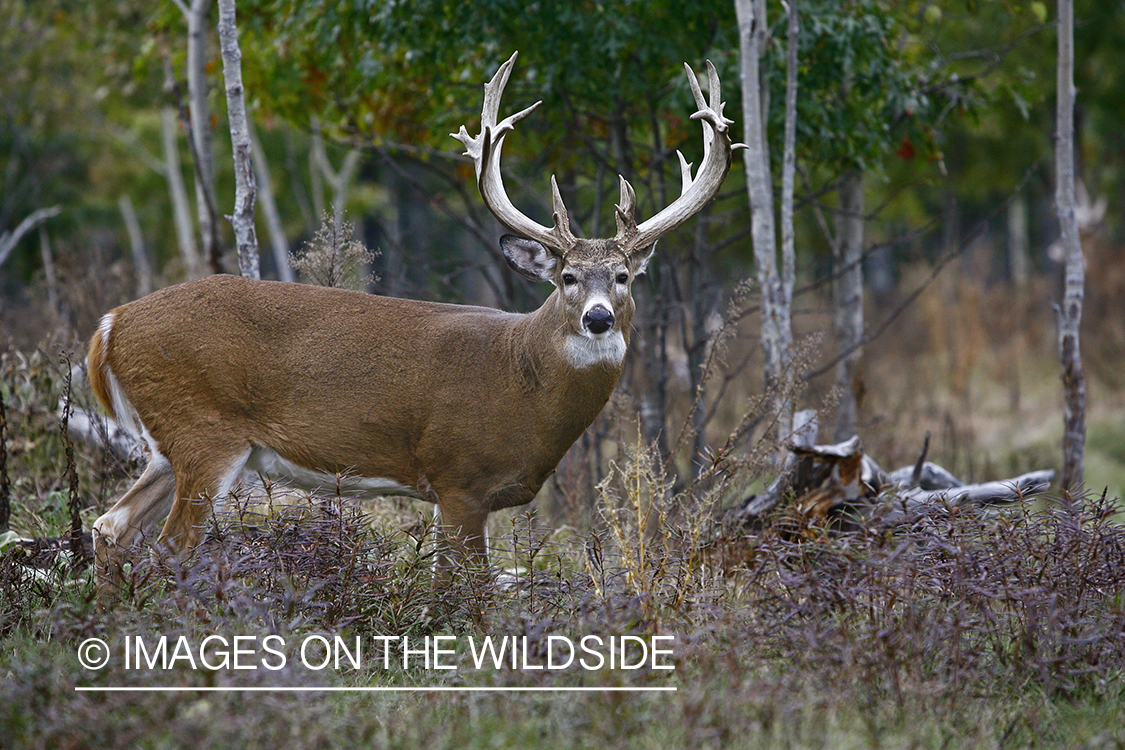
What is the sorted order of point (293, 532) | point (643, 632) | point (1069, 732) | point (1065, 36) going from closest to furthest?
point (1069, 732) < point (643, 632) < point (293, 532) < point (1065, 36)

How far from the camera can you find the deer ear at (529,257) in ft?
16.1

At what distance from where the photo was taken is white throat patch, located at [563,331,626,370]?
4.75 metres

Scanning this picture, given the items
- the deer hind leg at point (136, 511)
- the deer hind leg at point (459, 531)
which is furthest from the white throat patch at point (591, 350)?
the deer hind leg at point (136, 511)

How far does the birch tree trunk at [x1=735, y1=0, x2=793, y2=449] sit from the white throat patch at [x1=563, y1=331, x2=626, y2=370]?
5.12ft

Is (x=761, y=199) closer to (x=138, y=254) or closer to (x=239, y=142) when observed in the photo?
(x=239, y=142)

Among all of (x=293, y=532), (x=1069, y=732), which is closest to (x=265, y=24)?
(x=293, y=532)

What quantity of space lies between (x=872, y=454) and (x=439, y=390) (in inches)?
202

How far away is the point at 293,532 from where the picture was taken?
14.3ft

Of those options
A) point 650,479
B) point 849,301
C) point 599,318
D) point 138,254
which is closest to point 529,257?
point 599,318

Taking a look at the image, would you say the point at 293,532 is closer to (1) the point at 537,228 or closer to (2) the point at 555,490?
(1) the point at 537,228

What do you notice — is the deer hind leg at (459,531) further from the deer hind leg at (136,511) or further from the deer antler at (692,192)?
the deer antler at (692,192)

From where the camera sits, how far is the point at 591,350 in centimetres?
475

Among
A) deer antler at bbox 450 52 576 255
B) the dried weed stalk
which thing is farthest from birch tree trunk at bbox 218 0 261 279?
deer antler at bbox 450 52 576 255

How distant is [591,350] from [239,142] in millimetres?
2837
